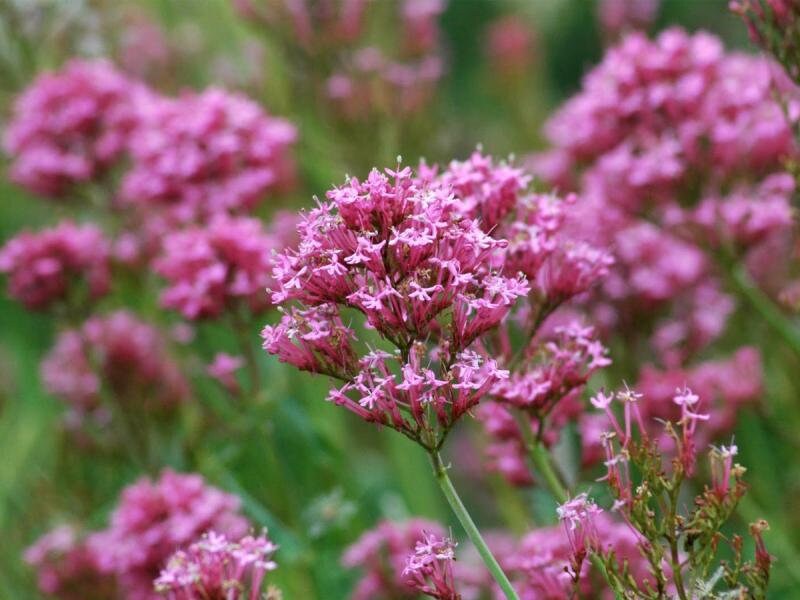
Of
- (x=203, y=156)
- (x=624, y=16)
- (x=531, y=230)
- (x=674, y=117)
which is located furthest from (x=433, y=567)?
(x=624, y=16)

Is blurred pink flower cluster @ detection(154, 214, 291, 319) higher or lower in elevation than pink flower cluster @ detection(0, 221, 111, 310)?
lower

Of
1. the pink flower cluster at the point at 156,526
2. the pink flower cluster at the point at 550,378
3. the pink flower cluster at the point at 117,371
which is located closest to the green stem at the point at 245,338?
the pink flower cluster at the point at 156,526

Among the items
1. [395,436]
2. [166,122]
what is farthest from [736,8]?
[395,436]

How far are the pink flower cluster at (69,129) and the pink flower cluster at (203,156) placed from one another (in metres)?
0.18

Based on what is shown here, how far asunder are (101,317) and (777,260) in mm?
2048

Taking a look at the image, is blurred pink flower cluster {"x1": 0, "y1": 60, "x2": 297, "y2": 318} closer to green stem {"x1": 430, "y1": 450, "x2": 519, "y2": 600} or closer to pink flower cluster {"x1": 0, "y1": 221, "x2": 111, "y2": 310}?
pink flower cluster {"x1": 0, "y1": 221, "x2": 111, "y2": 310}

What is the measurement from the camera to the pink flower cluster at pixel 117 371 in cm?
315

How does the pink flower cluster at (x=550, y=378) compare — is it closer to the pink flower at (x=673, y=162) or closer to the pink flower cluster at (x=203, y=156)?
the pink flower at (x=673, y=162)

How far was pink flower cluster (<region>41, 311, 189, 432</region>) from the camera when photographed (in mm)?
3150

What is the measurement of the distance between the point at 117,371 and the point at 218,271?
0.87 m

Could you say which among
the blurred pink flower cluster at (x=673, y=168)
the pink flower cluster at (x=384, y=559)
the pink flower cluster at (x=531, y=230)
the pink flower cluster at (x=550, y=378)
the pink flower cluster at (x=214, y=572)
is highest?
the blurred pink flower cluster at (x=673, y=168)

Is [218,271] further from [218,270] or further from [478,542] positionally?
[478,542]

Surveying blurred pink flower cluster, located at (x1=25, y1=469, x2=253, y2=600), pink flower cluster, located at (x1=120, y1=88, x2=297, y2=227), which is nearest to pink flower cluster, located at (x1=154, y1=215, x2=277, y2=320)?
pink flower cluster, located at (x1=120, y1=88, x2=297, y2=227)

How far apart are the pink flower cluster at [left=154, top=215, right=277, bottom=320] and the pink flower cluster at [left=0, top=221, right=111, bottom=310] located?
408 mm
